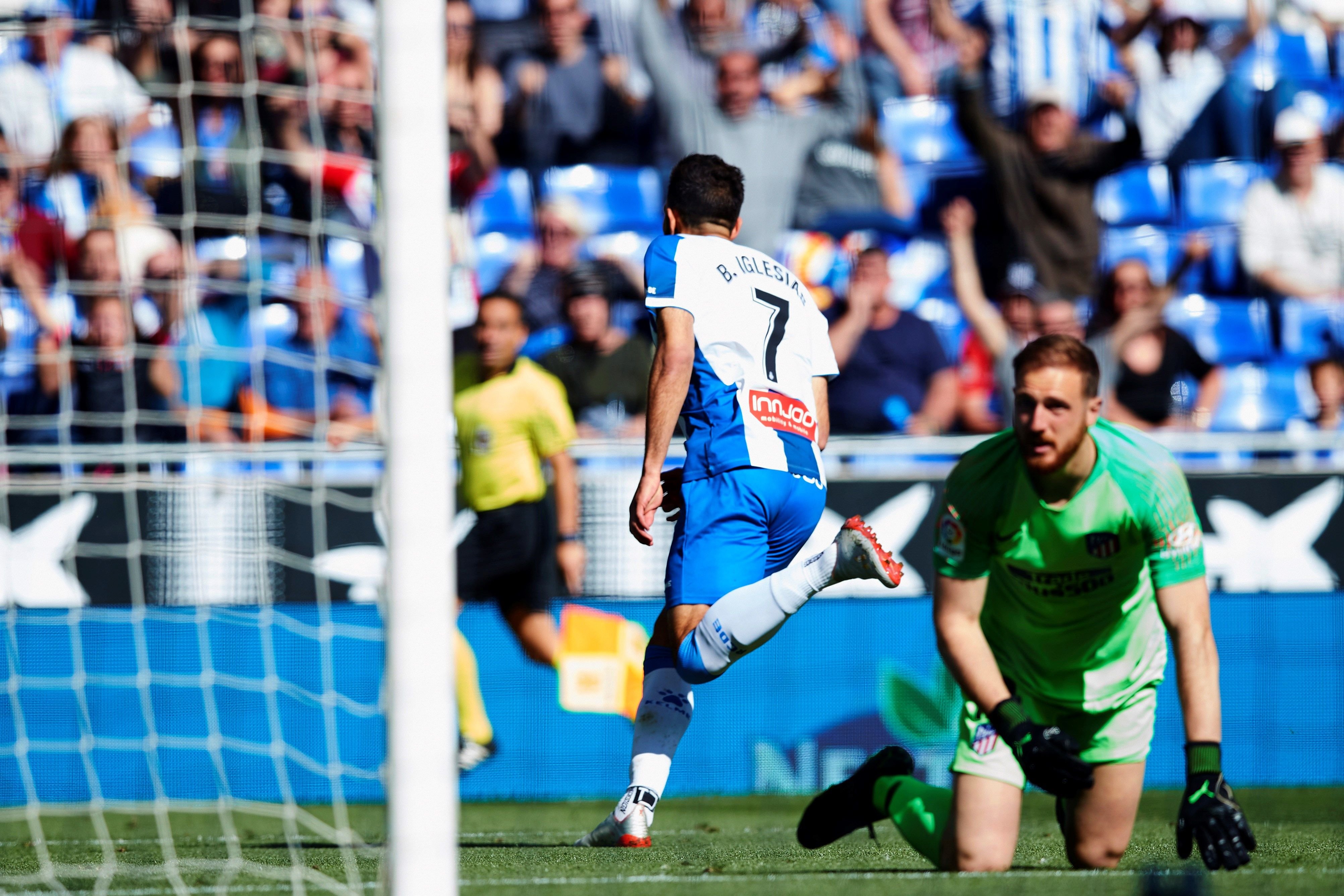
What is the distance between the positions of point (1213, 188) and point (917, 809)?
6.13 meters

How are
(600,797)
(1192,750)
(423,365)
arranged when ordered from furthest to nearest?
(600,797), (1192,750), (423,365)

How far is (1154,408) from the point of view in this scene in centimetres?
845

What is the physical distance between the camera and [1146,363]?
27.9 ft

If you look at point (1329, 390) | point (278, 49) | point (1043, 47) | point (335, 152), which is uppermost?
point (1043, 47)

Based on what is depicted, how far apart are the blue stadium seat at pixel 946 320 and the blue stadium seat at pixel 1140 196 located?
120 centimetres

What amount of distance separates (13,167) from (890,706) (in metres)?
4.84

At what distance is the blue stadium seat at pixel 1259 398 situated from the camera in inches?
342

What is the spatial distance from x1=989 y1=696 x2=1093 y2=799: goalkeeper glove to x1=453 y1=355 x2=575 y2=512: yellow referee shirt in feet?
14.2

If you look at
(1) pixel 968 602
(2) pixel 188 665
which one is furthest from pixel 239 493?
(1) pixel 968 602

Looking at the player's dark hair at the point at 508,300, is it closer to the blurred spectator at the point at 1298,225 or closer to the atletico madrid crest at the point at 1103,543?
the blurred spectator at the point at 1298,225

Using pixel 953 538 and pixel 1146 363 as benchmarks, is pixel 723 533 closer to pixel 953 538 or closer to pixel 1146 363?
pixel 953 538

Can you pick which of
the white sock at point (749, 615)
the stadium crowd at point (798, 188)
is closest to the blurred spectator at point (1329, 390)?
the stadium crowd at point (798, 188)

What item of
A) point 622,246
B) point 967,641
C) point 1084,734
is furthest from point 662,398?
point 622,246

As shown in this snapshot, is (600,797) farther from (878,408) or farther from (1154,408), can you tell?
(1154,408)
